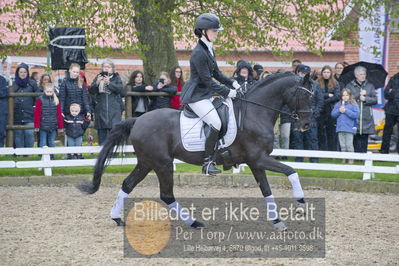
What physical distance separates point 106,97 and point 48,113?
49.7 inches

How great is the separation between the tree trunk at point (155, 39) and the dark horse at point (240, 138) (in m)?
7.68

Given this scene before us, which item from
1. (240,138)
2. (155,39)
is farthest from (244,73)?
(240,138)

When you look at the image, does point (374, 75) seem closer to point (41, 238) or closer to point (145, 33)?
point (145, 33)

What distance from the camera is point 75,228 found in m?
9.85

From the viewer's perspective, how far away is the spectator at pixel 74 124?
14.9 metres

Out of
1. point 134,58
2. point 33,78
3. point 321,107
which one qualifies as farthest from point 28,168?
point 134,58

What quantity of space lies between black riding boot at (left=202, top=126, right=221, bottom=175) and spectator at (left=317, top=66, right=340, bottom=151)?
6.55 meters

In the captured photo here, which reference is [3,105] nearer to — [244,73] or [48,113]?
[48,113]

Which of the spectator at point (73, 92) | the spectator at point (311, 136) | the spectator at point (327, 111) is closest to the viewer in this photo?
the spectator at point (73, 92)

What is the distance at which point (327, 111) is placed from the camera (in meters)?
16.0

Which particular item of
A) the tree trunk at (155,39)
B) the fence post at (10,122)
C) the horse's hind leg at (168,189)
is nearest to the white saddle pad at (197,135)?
the horse's hind leg at (168,189)

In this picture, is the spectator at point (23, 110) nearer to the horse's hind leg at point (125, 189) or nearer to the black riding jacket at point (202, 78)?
the horse's hind leg at point (125, 189)

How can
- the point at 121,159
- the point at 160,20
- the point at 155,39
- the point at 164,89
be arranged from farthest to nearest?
the point at 155,39, the point at 160,20, the point at 164,89, the point at 121,159

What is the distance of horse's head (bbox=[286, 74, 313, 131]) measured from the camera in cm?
998
